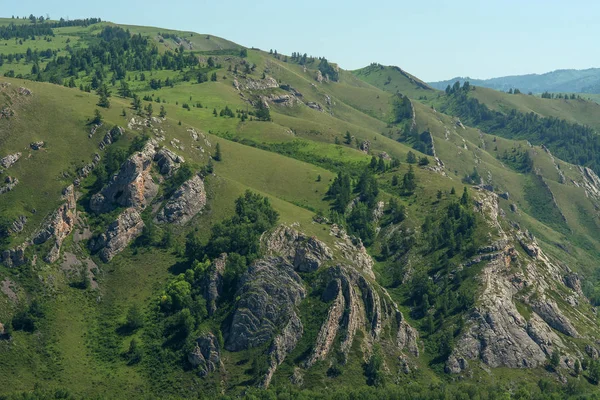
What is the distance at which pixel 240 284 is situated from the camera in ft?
641

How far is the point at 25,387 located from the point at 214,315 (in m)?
53.8

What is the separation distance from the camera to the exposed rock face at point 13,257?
187250 millimetres

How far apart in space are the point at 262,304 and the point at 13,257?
72.3m

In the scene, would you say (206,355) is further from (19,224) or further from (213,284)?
(19,224)

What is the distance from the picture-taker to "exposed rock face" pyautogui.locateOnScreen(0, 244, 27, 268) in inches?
7372

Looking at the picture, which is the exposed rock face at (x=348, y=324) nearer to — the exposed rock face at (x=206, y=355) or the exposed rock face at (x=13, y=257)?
the exposed rock face at (x=206, y=355)

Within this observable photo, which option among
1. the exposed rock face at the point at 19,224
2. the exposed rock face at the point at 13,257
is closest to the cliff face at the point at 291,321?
the exposed rock face at the point at 13,257

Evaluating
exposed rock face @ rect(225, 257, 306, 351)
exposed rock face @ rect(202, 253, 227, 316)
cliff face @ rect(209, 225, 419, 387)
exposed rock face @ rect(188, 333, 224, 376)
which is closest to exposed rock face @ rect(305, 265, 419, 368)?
cliff face @ rect(209, 225, 419, 387)

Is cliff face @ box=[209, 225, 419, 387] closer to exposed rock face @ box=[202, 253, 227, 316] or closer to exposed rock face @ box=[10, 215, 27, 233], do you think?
exposed rock face @ box=[202, 253, 227, 316]

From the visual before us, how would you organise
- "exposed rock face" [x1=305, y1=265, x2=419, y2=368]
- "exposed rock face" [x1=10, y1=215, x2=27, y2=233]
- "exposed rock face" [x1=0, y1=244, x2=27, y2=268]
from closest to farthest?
"exposed rock face" [x1=0, y1=244, x2=27, y2=268]
"exposed rock face" [x1=305, y1=265, x2=419, y2=368]
"exposed rock face" [x1=10, y1=215, x2=27, y2=233]

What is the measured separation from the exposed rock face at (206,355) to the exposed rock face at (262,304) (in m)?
5.01

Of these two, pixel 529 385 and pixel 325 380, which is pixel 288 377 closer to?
pixel 325 380

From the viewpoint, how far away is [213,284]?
194 m

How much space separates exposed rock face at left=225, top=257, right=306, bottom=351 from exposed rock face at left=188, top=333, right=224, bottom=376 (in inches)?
197
